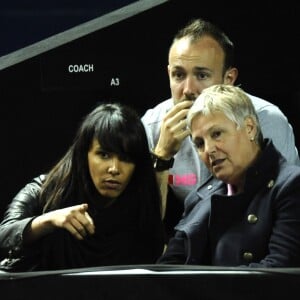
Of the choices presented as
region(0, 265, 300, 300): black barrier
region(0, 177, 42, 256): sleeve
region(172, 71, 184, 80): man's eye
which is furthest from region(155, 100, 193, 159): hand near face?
region(0, 265, 300, 300): black barrier

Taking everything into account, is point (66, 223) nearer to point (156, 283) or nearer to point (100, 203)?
point (100, 203)

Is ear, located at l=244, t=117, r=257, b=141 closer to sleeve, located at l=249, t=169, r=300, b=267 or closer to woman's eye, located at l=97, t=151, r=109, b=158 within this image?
sleeve, located at l=249, t=169, r=300, b=267

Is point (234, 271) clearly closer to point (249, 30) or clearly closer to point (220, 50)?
point (220, 50)

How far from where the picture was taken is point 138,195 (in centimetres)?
238

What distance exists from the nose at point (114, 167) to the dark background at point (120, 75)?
760 mm

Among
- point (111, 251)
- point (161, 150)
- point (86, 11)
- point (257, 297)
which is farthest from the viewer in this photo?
point (86, 11)

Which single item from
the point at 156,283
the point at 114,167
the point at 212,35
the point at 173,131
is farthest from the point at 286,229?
the point at 212,35

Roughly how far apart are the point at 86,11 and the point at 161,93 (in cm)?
39

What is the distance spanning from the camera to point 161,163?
2533 millimetres

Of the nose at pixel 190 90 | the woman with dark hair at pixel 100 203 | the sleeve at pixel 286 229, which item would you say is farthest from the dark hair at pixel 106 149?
the sleeve at pixel 286 229

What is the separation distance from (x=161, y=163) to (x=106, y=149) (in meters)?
0.25

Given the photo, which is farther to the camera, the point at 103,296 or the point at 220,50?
the point at 220,50

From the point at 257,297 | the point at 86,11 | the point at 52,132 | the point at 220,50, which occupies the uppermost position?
the point at 86,11

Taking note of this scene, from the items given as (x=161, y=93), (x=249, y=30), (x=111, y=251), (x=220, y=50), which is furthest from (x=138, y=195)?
(x=249, y=30)
